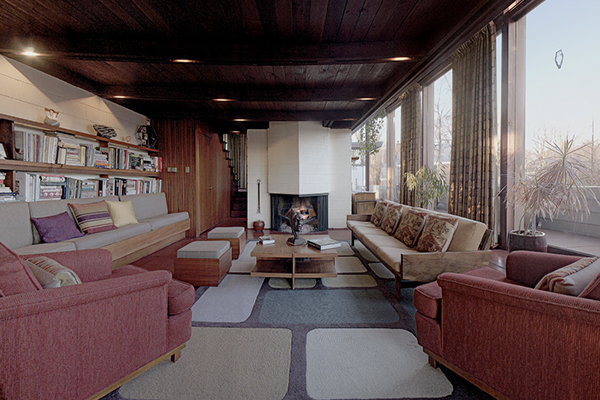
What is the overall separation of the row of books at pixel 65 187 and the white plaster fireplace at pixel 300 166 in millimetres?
2544

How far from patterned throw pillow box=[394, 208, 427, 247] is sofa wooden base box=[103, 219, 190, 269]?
355 centimetres

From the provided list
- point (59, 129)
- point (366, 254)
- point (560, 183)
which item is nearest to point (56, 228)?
point (59, 129)

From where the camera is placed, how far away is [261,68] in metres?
3.41

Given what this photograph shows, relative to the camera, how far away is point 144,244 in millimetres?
3834

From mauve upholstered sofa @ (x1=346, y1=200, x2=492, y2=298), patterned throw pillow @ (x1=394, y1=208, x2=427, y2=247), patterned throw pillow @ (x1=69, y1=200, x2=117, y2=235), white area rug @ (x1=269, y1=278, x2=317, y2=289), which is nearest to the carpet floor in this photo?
white area rug @ (x1=269, y1=278, x2=317, y2=289)

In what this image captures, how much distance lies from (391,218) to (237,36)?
9.63 feet

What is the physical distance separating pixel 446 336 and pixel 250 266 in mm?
2489

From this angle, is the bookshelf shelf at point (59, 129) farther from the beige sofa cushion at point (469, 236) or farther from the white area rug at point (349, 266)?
the beige sofa cushion at point (469, 236)

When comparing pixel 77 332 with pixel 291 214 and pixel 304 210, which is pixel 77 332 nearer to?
pixel 291 214

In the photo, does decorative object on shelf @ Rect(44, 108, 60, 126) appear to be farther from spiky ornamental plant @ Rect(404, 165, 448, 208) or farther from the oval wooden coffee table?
spiky ornamental plant @ Rect(404, 165, 448, 208)

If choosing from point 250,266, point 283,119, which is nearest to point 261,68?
point 283,119

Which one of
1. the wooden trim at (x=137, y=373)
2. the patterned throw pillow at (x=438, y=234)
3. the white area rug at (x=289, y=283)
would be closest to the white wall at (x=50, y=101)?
the wooden trim at (x=137, y=373)

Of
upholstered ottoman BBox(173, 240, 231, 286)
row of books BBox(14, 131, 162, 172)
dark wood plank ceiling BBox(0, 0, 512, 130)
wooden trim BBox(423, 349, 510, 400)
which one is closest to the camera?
wooden trim BBox(423, 349, 510, 400)

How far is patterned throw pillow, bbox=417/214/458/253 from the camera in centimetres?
239
